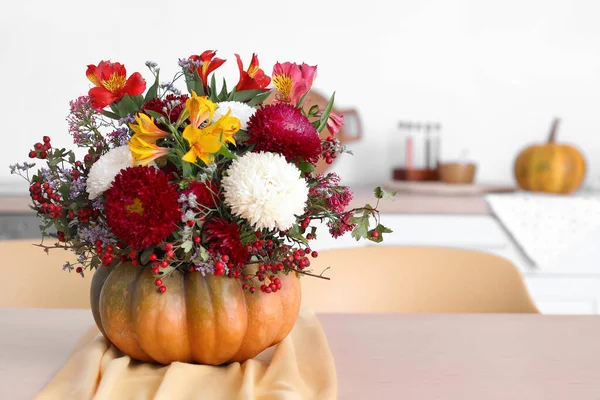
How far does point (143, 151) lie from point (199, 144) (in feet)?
0.17

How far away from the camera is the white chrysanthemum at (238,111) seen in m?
0.66

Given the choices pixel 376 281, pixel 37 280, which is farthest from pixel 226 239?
pixel 37 280

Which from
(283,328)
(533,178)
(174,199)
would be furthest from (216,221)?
(533,178)

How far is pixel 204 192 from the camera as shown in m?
0.62

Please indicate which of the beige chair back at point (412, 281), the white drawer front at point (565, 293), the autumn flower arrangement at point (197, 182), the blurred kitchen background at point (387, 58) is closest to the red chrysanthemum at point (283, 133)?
the autumn flower arrangement at point (197, 182)

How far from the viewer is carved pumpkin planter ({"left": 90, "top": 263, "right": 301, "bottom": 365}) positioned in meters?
0.65

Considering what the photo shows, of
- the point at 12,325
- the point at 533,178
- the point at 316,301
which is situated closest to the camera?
the point at 12,325

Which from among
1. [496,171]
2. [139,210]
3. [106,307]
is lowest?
[496,171]

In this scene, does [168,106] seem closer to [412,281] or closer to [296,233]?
[296,233]

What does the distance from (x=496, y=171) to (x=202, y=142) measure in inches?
87.1

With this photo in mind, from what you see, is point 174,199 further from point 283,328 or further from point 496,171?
point 496,171

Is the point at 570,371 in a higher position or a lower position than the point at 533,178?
higher

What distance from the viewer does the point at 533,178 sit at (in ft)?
7.36

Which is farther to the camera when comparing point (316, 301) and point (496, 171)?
point (496, 171)
